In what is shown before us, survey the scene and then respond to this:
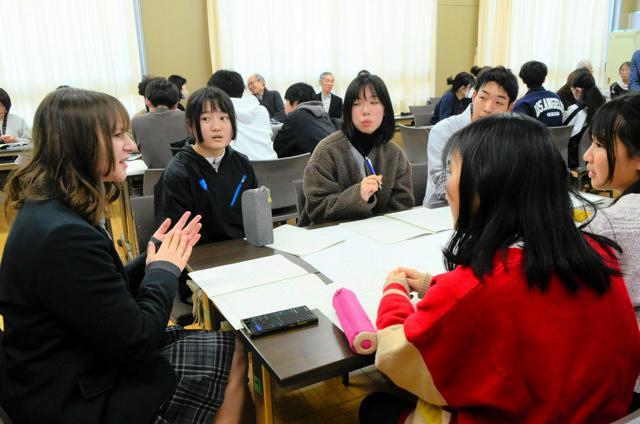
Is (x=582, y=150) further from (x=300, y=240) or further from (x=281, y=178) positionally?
(x=300, y=240)

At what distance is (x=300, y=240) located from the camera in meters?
1.71

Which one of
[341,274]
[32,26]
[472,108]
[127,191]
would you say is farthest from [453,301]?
[32,26]

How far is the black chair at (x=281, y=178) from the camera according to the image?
271cm

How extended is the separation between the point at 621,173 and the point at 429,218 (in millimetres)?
697

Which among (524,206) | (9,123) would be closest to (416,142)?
(524,206)

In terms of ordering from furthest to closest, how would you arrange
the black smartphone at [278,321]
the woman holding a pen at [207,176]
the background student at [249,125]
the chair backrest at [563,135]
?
the chair backrest at [563,135] < the background student at [249,125] < the woman holding a pen at [207,176] < the black smartphone at [278,321]

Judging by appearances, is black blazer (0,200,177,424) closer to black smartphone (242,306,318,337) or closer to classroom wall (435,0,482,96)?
black smartphone (242,306,318,337)

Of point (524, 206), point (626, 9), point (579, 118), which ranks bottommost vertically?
point (579, 118)

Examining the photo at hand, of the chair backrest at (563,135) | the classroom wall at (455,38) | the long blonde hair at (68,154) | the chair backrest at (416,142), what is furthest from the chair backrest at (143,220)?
the classroom wall at (455,38)

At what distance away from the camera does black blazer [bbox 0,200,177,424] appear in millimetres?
1004

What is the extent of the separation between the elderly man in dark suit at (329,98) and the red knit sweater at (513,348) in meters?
5.38

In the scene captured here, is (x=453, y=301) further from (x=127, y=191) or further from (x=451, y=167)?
(x=127, y=191)

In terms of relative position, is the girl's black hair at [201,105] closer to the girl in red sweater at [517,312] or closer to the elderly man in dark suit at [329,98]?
the girl in red sweater at [517,312]

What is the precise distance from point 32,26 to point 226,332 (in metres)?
5.34
